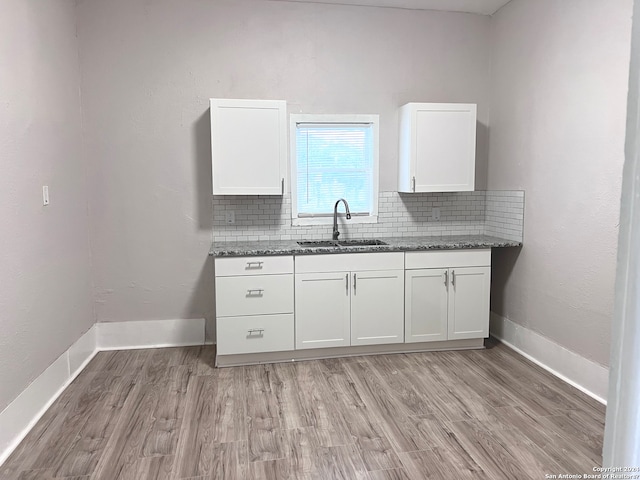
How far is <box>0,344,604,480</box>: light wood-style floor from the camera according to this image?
2266mm

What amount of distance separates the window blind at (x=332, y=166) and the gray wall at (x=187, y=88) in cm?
16

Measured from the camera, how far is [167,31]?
3758 mm

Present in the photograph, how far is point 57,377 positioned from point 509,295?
3.39m

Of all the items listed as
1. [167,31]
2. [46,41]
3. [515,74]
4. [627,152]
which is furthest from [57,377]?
[515,74]

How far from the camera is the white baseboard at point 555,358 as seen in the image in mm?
2961

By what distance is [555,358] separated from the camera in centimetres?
337

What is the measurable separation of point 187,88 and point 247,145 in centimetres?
75

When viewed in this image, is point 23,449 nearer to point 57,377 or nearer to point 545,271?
point 57,377

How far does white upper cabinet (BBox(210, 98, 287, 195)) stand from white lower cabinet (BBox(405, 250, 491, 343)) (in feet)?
4.21

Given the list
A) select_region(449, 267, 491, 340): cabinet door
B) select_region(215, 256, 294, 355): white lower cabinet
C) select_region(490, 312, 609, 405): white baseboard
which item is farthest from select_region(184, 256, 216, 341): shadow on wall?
select_region(490, 312, 609, 405): white baseboard

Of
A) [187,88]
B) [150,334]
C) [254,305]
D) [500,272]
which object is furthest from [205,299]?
[500,272]

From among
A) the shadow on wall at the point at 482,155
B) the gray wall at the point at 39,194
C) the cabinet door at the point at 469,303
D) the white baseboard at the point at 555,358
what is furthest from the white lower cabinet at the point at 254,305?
the shadow on wall at the point at 482,155

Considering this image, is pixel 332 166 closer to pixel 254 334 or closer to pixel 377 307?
pixel 377 307

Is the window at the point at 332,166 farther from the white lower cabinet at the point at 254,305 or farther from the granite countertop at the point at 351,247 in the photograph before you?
the white lower cabinet at the point at 254,305
